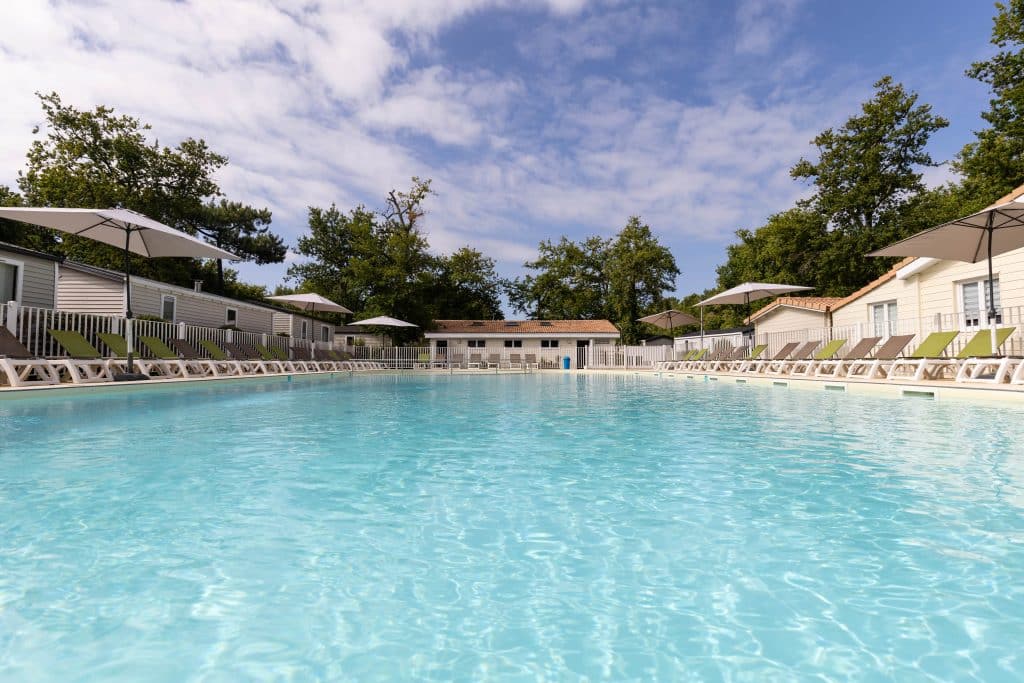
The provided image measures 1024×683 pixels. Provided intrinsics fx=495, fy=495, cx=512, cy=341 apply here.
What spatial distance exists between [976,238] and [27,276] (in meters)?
21.9

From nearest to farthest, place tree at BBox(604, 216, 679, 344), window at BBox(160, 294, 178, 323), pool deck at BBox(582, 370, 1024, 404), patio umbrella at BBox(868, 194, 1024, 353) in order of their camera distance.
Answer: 1. pool deck at BBox(582, 370, 1024, 404)
2. patio umbrella at BBox(868, 194, 1024, 353)
3. window at BBox(160, 294, 178, 323)
4. tree at BBox(604, 216, 679, 344)

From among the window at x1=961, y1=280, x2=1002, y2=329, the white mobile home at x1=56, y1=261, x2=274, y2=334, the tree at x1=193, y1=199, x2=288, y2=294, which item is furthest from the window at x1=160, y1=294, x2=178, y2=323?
the window at x1=961, y1=280, x2=1002, y2=329

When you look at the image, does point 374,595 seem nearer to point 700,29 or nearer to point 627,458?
point 627,458

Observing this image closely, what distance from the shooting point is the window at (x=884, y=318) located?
53.2 feet

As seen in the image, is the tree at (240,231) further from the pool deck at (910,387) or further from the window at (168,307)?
the pool deck at (910,387)

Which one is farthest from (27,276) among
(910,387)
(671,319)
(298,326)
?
(671,319)

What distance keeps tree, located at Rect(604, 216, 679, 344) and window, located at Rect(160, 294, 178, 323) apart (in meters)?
28.9

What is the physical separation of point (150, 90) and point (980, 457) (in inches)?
807

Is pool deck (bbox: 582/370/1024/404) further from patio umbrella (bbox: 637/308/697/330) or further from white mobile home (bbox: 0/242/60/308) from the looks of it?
white mobile home (bbox: 0/242/60/308)

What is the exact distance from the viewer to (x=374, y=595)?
1826 millimetres

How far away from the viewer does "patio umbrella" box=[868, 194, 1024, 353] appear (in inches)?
356

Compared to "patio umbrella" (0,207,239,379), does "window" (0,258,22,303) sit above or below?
below

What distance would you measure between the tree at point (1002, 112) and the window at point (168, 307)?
33.4m

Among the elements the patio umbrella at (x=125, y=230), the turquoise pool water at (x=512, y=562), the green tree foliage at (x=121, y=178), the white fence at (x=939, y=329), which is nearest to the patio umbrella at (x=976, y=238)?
the white fence at (x=939, y=329)
